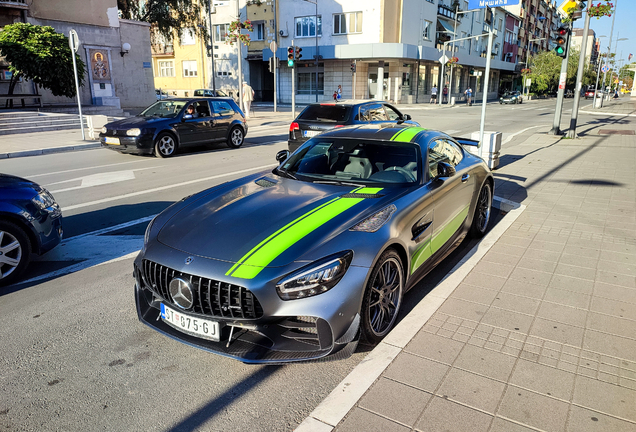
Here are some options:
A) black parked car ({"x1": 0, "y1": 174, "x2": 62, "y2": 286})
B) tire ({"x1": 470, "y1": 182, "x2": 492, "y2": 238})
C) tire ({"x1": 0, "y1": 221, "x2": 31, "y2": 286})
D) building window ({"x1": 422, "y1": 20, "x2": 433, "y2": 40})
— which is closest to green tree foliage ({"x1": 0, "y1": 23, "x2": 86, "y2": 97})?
black parked car ({"x1": 0, "y1": 174, "x2": 62, "y2": 286})

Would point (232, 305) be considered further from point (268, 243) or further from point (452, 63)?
point (452, 63)

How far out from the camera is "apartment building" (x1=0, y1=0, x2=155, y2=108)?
23953mm

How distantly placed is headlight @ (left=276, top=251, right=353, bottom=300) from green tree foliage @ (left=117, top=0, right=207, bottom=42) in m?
37.6

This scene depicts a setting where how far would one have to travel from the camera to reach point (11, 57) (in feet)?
65.1

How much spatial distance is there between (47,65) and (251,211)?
21.1 meters

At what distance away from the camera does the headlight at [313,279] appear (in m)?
2.89

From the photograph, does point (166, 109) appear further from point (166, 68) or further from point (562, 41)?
point (166, 68)

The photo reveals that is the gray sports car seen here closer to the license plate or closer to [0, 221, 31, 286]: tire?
the license plate

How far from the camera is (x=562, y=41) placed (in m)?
15.2

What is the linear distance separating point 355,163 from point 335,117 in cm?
698

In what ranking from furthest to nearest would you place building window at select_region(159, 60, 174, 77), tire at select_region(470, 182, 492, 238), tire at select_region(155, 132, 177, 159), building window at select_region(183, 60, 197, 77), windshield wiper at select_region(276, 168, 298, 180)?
building window at select_region(159, 60, 174, 77) → building window at select_region(183, 60, 197, 77) → tire at select_region(155, 132, 177, 159) → tire at select_region(470, 182, 492, 238) → windshield wiper at select_region(276, 168, 298, 180)

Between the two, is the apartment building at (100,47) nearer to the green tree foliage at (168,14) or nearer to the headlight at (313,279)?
the green tree foliage at (168,14)

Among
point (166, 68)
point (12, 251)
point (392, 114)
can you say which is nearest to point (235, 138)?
point (392, 114)

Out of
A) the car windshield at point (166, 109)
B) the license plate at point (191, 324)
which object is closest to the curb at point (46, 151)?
the car windshield at point (166, 109)
